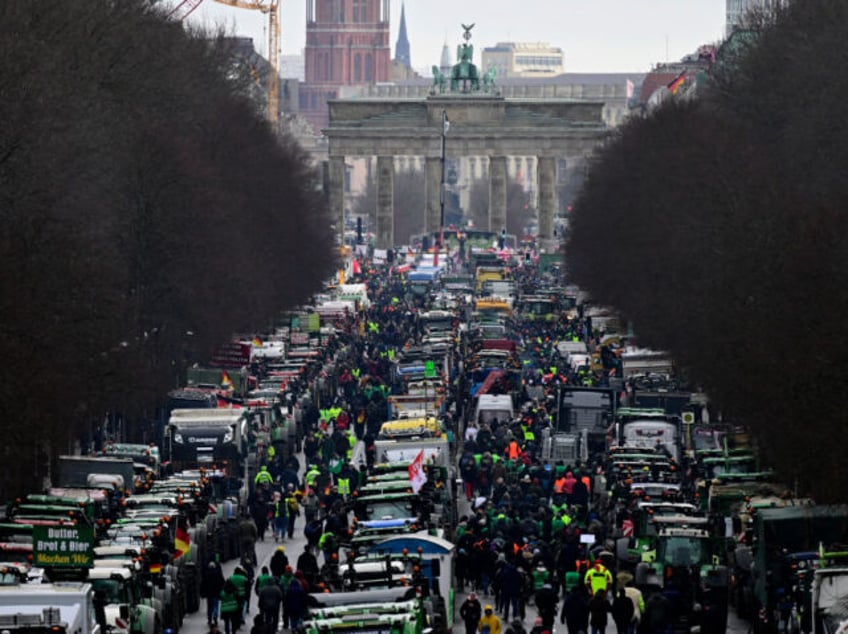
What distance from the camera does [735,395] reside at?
59.1m

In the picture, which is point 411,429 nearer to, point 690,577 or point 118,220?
point 690,577

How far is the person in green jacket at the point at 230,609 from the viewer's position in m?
43.8

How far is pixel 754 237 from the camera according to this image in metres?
70.3

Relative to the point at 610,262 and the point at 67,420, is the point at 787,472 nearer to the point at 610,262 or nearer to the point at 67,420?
the point at 67,420

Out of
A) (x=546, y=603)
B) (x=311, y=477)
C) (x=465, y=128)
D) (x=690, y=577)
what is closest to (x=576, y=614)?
(x=546, y=603)

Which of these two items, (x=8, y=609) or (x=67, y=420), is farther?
(x=67, y=420)

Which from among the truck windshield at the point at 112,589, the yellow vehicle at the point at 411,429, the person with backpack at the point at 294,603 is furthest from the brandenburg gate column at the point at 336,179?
the truck windshield at the point at 112,589

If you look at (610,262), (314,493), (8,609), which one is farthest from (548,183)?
(8,609)

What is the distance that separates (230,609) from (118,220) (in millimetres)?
36889

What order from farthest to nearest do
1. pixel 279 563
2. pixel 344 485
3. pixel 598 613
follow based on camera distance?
pixel 344 485
pixel 279 563
pixel 598 613

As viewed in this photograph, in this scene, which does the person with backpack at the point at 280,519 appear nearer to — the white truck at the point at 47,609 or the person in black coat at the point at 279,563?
the person in black coat at the point at 279,563

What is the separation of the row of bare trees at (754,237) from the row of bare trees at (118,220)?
39.0 feet

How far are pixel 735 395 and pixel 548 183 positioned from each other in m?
137

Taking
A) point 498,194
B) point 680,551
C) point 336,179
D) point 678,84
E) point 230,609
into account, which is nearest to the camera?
point 230,609
